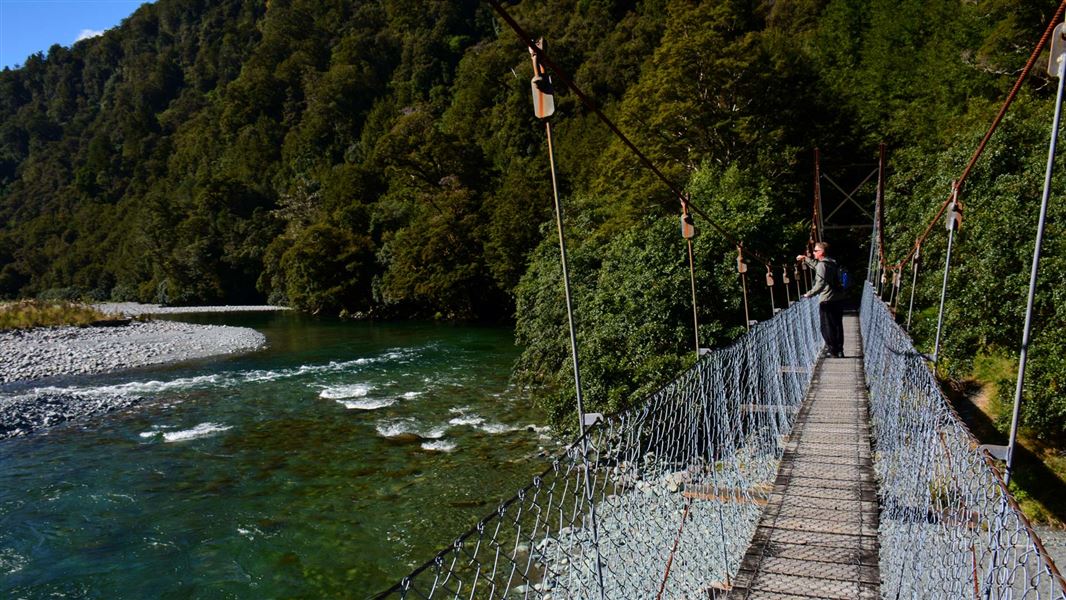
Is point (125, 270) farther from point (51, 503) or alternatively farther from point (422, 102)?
point (51, 503)

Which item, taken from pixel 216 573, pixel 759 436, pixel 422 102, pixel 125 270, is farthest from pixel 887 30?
pixel 125 270

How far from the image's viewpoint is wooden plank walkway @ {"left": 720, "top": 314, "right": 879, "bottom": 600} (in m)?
2.26

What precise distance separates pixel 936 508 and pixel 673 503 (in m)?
1.80

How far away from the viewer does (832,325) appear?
5.81 meters

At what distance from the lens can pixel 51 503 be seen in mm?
5652

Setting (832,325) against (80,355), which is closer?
(832,325)

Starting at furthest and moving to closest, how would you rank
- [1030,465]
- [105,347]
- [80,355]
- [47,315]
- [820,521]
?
1. [47,315]
2. [105,347]
3. [80,355]
4. [1030,465]
5. [820,521]

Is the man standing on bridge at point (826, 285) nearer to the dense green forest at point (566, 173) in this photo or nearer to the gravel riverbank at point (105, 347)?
the dense green forest at point (566, 173)

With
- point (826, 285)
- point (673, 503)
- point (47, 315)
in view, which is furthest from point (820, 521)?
point (47, 315)

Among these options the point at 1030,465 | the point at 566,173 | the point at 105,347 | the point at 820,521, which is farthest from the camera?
the point at 566,173

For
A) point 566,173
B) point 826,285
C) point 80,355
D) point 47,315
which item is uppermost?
point 566,173

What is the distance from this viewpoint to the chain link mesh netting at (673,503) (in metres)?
2.61

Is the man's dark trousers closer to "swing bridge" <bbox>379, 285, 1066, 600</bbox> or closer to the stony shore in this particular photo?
"swing bridge" <bbox>379, 285, 1066, 600</bbox>

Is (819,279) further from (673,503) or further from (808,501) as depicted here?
(808,501)
